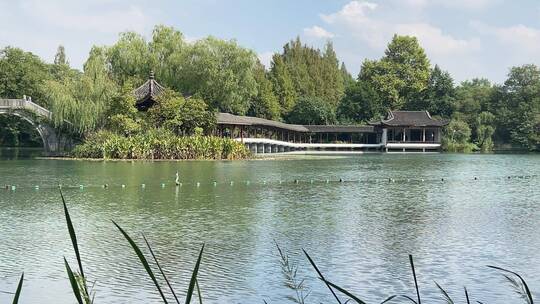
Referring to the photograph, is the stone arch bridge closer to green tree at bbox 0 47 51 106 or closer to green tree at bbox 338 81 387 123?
green tree at bbox 0 47 51 106

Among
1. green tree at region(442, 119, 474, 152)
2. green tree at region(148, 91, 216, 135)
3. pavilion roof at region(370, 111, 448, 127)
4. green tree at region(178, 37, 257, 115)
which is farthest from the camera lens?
green tree at region(442, 119, 474, 152)

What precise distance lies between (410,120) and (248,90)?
15131 mm

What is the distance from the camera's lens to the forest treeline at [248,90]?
38938 millimetres

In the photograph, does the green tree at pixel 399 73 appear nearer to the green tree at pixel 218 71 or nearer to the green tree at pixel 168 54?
the green tree at pixel 218 71

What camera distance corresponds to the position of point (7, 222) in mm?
12570

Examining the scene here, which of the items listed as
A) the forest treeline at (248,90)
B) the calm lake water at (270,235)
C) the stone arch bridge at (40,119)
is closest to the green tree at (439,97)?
the forest treeline at (248,90)

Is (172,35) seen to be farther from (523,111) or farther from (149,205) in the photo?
(149,205)

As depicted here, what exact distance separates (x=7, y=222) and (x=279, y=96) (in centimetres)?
5334

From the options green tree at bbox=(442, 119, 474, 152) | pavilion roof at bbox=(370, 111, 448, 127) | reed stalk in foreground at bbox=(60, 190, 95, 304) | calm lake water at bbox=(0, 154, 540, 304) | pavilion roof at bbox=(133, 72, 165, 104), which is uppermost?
pavilion roof at bbox=(133, 72, 165, 104)

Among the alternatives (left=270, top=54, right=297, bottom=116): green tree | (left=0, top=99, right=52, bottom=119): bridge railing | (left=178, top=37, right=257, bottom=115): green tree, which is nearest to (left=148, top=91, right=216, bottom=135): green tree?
(left=178, top=37, right=257, bottom=115): green tree

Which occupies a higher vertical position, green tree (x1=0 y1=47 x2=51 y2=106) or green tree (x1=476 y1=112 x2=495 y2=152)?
green tree (x1=0 y1=47 x2=51 y2=106)

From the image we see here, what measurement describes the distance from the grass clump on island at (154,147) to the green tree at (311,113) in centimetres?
2352

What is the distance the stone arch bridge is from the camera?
3994 cm

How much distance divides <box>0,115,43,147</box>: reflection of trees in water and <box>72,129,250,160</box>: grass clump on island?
828 inches
